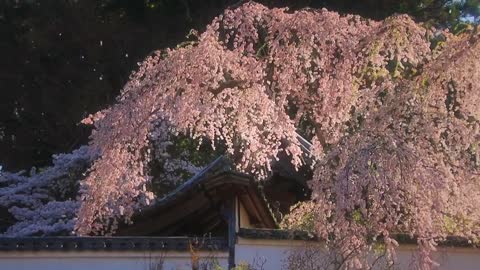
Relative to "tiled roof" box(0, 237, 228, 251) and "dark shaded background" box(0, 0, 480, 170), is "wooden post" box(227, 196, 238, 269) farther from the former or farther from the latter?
"dark shaded background" box(0, 0, 480, 170)

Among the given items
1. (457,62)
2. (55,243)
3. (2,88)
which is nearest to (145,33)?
(2,88)

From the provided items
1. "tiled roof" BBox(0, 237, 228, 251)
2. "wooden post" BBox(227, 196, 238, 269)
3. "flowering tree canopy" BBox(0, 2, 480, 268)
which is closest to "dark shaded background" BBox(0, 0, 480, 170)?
"tiled roof" BBox(0, 237, 228, 251)

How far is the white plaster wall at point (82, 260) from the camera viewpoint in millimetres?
6379

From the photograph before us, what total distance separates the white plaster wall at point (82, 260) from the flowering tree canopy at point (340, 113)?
1.10 m

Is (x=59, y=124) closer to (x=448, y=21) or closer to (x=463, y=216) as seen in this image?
(x=448, y=21)

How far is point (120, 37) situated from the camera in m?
11.5

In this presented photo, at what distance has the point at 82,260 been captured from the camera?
6383 millimetres

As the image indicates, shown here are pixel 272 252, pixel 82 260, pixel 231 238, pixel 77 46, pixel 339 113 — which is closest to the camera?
pixel 339 113

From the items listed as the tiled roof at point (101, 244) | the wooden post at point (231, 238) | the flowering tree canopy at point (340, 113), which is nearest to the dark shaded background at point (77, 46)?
the tiled roof at point (101, 244)

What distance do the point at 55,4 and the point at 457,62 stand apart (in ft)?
27.2

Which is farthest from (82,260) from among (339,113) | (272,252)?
(339,113)

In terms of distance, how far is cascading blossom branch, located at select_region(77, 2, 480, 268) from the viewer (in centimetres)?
398

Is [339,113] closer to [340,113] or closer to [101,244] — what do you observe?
[340,113]

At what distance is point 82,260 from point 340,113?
2913 mm
